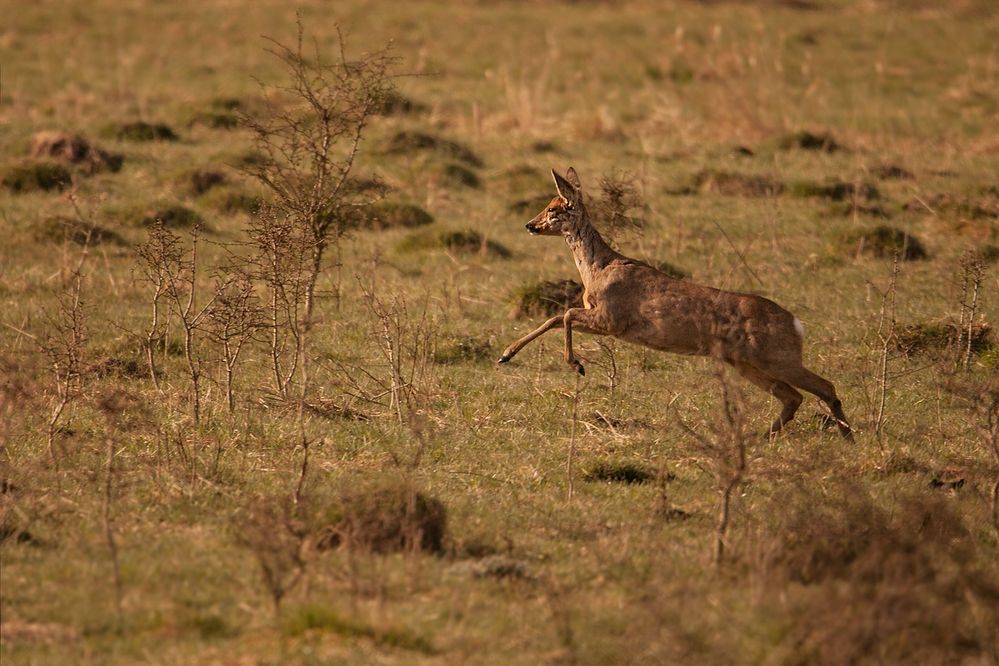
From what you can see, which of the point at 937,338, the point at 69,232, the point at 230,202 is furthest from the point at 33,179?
the point at 937,338

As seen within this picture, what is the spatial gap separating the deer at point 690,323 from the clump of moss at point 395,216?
5456 mm

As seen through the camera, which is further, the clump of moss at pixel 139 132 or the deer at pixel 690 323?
the clump of moss at pixel 139 132

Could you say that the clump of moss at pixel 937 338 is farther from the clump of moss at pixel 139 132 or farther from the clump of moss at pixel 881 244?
the clump of moss at pixel 139 132

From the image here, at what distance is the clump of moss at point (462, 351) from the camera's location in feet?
41.5

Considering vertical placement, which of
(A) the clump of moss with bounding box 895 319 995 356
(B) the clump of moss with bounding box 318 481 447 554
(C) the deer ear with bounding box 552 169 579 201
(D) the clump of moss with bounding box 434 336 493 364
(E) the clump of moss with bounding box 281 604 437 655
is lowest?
(D) the clump of moss with bounding box 434 336 493 364

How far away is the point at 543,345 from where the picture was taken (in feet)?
43.8

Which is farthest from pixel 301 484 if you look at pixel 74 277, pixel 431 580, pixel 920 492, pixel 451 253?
pixel 451 253

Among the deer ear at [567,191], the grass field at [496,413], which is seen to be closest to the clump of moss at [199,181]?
the grass field at [496,413]

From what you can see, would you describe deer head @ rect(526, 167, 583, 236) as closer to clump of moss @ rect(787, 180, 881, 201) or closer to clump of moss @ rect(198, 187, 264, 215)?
clump of moss @ rect(198, 187, 264, 215)

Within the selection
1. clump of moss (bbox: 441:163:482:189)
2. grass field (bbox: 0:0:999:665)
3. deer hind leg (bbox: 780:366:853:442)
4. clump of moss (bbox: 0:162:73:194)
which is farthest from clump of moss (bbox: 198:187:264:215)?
deer hind leg (bbox: 780:366:853:442)

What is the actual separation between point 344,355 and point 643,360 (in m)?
2.62

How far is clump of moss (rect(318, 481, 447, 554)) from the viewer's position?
790cm

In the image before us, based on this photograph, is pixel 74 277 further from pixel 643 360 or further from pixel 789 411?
pixel 789 411

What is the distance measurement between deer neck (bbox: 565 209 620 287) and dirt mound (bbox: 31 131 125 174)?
886 centimetres
